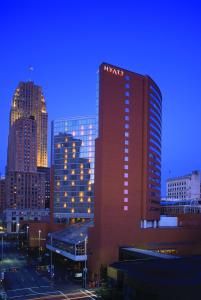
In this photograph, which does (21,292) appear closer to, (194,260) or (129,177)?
(194,260)

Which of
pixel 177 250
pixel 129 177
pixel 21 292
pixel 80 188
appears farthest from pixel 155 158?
pixel 21 292

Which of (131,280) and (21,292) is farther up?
(131,280)

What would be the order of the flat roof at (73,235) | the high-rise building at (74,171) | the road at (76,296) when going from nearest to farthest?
the road at (76,296) < the flat roof at (73,235) < the high-rise building at (74,171)

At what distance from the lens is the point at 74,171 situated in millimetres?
172875

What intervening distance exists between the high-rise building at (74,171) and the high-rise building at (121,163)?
52.0 metres

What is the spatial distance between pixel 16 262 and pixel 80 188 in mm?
51891

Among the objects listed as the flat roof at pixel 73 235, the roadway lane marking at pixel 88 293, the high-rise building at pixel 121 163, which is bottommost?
the roadway lane marking at pixel 88 293

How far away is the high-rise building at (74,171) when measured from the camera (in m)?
171

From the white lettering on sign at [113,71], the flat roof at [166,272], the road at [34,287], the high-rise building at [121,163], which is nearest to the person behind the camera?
the flat roof at [166,272]

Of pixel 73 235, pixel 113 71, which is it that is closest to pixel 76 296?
pixel 73 235

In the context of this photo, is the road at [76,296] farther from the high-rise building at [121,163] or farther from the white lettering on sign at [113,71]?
the white lettering on sign at [113,71]

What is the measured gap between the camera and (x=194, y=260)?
76062 millimetres

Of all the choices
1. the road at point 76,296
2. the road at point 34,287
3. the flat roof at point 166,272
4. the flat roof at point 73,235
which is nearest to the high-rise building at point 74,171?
the flat roof at point 73,235

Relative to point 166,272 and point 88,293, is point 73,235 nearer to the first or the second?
point 88,293
